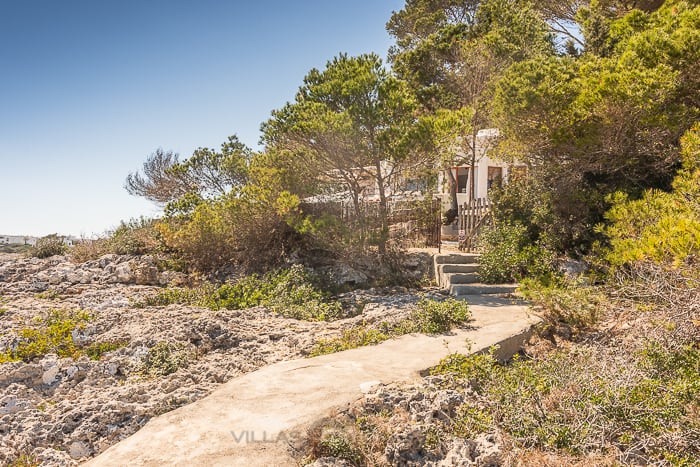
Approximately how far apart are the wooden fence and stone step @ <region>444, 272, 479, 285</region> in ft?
6.61

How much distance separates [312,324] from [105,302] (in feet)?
12.6

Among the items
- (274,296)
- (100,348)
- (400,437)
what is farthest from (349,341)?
(274,296)

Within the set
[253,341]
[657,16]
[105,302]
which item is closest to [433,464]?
[253,341]

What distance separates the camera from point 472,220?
34.5 feet

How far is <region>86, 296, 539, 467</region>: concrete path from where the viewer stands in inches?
95.3

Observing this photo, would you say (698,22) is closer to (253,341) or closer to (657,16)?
(657,16)

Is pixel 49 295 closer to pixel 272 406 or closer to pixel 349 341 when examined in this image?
pixel 349 341

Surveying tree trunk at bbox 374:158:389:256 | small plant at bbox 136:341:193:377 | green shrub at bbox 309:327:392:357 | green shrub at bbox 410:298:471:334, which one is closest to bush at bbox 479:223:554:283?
tree trunk at bbox 374:158:389:256

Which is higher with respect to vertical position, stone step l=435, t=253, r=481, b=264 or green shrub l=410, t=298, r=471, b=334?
stone step l=435, t=253, r=481, b=264

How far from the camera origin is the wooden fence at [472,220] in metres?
10.1

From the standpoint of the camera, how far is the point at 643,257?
4129mm

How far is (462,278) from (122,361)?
585 cm

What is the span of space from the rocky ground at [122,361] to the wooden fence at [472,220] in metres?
2.95

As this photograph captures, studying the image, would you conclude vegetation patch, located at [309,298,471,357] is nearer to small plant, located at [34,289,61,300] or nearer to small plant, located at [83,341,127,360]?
small plant, located at [83,341,127,360]
